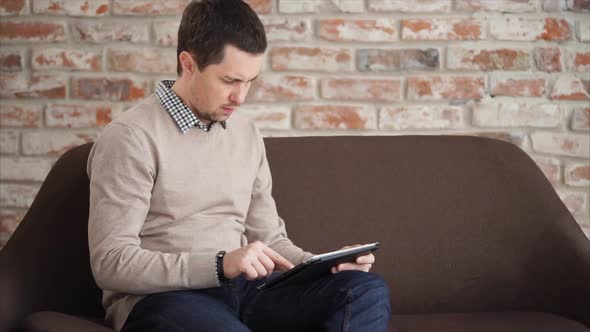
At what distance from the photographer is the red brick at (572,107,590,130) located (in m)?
2.42

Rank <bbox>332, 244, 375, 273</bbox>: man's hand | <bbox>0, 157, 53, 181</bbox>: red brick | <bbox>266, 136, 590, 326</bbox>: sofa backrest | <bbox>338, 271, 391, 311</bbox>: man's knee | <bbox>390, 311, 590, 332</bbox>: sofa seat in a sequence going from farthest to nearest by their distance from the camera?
<bbox>0, 157, 53, 181</bbox>: red brick
<bbox>266, 136, 590, 326</bbox>: sofa backrest
<bbox>390, 311, 590, 332</bbox>: sofa seat
<bbox>332, 244, 375, 273</bbox>: man's hand
<bbox>338, 271, 391, 311</bbox>: man's knee

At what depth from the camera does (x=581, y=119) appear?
242 cm

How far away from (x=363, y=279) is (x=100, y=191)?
1.87 ft

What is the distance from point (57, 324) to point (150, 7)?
121 cm

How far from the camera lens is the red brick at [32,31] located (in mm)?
2453

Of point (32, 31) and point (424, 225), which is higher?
point (32, 31)

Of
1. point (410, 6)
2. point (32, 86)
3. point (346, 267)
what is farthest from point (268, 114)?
point (346, 267)

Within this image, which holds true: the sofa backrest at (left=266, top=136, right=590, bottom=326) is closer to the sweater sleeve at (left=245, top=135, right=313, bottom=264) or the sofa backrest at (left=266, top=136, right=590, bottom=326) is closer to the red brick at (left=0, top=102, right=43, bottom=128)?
the sweater sleeve at (left=245, top=135, right=313, bottom=264)

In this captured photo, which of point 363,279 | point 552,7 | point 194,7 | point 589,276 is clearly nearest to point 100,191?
point 194,7

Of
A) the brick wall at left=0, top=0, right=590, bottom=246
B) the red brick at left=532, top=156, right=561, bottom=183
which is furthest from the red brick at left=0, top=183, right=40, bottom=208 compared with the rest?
the red brick at left=532, top=156, right=561, bottom=183

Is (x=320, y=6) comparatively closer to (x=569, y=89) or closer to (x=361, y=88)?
(x=361, y=88)

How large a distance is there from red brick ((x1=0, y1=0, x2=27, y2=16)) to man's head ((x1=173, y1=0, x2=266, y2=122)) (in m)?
0.97

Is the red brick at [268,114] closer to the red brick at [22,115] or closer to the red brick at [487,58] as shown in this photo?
the red brick at [487,58]

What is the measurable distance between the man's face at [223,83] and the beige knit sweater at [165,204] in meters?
0.07
